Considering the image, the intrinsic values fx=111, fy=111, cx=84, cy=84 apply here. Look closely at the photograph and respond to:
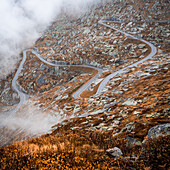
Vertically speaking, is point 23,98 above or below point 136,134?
above

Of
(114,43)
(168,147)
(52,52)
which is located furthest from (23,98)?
(168,147)

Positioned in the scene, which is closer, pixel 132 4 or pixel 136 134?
pixel 136 134

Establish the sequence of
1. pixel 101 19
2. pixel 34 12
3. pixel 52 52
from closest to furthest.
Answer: pixel 52 52 < pixel 101 19 < pixel 34 12

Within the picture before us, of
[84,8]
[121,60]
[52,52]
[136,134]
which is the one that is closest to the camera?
[136,134]

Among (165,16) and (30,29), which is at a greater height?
(30,29)

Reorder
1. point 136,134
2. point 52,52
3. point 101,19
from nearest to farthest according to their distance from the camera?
point 136,134
point 52,52
point 101,19

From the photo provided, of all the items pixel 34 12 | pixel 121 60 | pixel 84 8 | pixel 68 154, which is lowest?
pixel 121 60

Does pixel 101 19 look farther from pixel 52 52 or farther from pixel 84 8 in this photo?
pixel 52 52

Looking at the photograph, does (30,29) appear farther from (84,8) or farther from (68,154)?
(68,154)

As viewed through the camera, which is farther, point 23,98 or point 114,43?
point 114,43

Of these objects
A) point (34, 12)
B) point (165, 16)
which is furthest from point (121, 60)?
point (34, 12)
